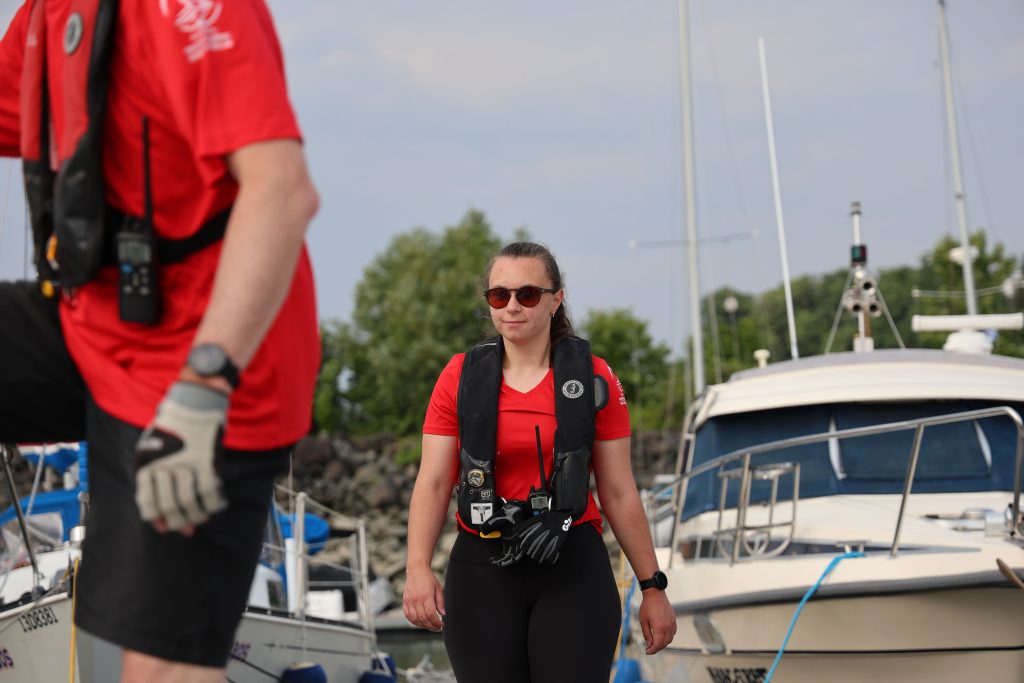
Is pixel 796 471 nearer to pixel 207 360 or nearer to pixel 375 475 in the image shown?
pixel 207 360

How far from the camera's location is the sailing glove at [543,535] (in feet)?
12.3

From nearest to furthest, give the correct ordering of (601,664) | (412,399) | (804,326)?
(601,664) < (412,399) < (804,326)

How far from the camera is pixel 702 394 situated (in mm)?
9336

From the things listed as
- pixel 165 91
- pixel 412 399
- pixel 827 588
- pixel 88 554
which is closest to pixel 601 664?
pixel 88 554

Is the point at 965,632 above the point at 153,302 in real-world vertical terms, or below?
below

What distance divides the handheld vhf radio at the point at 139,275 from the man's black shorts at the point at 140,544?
18 centimetres

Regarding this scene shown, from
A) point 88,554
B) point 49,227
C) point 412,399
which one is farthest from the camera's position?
point 412,399

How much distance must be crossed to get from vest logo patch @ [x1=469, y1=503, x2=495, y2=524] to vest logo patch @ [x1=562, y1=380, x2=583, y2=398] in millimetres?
422

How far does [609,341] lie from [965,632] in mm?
48372

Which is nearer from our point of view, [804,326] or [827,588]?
[827,588]

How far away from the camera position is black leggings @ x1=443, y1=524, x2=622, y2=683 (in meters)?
3.74

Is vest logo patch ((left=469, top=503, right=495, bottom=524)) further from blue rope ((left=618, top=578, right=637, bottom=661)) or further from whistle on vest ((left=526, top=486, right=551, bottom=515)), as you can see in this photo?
blue rope ((left=618, top=578, right=637, bottom=661))

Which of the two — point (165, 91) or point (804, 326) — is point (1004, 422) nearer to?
point (165, 91)

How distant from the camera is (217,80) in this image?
198 cm
